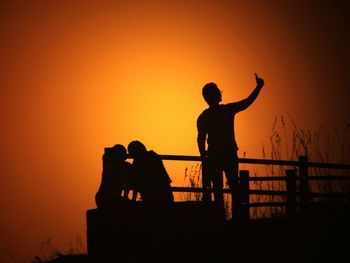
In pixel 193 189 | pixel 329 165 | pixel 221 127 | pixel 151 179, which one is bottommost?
pixel 193 189

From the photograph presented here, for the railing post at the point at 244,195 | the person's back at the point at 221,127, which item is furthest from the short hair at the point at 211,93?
the railing post at the point at 244,195

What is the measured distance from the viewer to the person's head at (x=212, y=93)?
9102mm

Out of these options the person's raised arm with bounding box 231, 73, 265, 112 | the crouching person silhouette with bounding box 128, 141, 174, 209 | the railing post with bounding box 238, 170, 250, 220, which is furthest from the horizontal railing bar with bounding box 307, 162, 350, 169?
the crouching person silhouette with bounding box 128, 141, 174, 209

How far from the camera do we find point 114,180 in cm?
942

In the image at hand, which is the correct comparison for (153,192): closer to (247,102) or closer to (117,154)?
(117,154)

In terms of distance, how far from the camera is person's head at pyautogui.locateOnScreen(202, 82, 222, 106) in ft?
29.9

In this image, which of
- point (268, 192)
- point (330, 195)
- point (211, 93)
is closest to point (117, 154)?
point (211, 93)

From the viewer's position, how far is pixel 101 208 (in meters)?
9.22

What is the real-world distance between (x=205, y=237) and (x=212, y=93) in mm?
2470

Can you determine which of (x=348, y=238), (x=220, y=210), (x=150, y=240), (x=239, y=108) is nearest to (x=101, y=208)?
(x=150, y=240)

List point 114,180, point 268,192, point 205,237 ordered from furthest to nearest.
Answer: point 268,192, point 114,180, point 205,237

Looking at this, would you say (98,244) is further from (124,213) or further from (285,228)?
(285,228)

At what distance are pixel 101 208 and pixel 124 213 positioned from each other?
0.41 metres

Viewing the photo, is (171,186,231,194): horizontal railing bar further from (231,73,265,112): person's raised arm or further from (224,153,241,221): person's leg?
(231,73,265,112): person's raised arm
